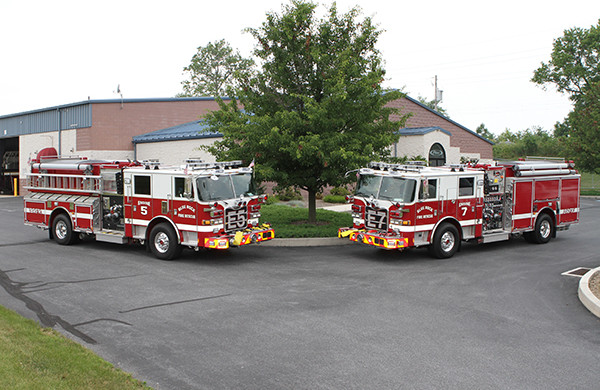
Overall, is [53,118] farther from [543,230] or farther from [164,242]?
[543,230]

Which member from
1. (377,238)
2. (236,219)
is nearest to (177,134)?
(236,219)

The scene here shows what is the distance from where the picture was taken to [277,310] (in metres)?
8.95

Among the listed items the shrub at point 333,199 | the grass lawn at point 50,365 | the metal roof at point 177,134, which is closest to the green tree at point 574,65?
the shrub at point 333,199

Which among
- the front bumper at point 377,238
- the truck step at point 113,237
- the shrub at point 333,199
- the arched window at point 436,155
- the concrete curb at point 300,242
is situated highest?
the arched window at point 436,155

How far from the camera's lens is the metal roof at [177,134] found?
1199 inches

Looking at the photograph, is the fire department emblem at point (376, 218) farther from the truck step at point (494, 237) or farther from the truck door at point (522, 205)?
the truck door at point (522, 205)

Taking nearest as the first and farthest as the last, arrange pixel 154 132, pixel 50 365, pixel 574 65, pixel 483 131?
pixel 50 365, pixel 154 132, pixel 574 65, pixel 483 131

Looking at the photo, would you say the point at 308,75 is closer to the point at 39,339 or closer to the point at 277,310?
the point at 277,310

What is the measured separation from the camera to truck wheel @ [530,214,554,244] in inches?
642

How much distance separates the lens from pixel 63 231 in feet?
52.1

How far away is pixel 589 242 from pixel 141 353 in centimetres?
1501

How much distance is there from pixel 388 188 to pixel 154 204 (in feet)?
20.2

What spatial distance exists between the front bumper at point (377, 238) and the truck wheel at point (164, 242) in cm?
456

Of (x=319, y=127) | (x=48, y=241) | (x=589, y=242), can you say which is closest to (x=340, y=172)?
(x=319, y=127)
